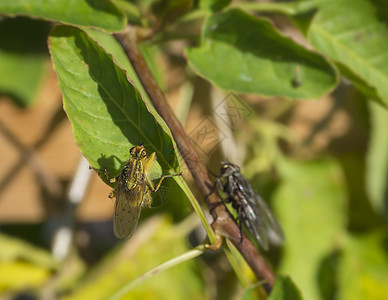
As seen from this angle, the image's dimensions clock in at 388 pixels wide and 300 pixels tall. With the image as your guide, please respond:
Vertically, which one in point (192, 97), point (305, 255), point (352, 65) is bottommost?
point (305, 255)

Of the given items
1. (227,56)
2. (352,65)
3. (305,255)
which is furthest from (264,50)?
(305,255)

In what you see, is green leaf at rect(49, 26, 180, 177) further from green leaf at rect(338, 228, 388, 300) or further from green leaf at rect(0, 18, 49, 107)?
green leaf at rect(338, 228, 388, 300)

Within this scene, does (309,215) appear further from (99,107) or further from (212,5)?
(99,107)

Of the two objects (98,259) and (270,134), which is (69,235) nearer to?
(98,259)

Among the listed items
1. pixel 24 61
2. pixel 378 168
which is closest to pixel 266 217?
pixel 378 168

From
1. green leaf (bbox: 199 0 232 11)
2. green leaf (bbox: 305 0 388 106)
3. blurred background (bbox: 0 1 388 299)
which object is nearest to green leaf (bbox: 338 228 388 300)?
blurred background (bbox: 0 1 388 299)

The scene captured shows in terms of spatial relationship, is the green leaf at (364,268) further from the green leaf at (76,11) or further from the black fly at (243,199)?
the green leaf at (76,11)
